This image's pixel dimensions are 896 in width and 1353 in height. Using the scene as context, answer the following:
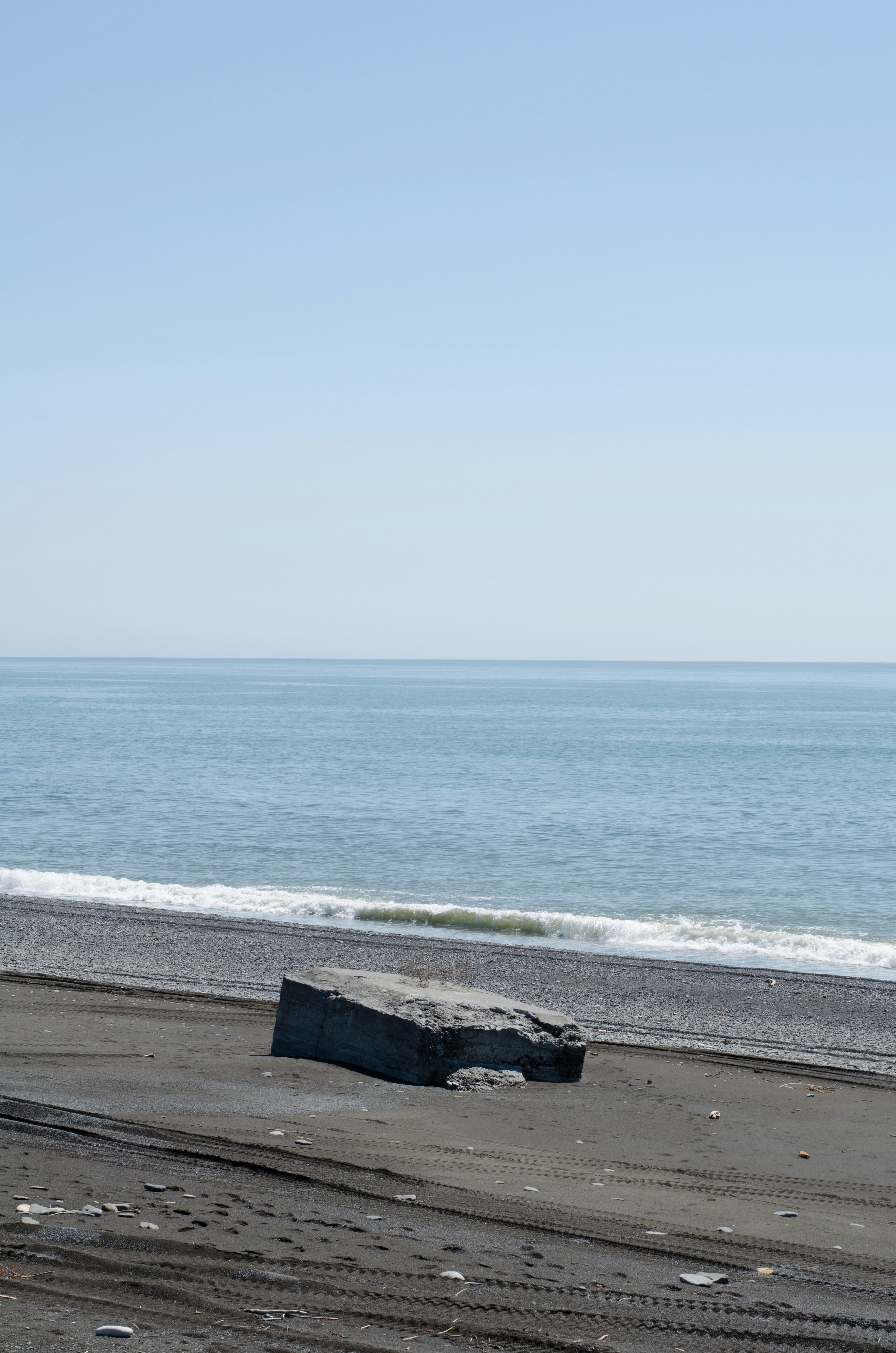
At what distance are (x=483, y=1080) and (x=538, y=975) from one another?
6805 millimetres

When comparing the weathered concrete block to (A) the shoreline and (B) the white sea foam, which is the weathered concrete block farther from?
(B) the white sea foam

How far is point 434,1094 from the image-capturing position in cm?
870

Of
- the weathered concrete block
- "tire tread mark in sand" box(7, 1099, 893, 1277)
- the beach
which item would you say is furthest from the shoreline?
"tire tread mark in sand" box(7, 1099, 893, 1277)

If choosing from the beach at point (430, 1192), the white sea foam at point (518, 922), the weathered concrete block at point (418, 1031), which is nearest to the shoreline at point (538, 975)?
the beach at point (430, 1192)

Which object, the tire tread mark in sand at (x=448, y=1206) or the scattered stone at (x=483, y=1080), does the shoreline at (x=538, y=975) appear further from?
the tire tread mark in sand at (x=448, y=1206)

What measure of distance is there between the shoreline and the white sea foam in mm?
1007

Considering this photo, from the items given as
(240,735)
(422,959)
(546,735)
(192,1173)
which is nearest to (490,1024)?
(192,1173)

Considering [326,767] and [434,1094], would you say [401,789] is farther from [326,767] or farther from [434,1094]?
[434,1094]

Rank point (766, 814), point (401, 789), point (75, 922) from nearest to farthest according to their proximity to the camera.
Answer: point (75, 922) → point (766, 814) → point (401, 789)

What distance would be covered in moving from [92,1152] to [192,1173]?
26.4 inches

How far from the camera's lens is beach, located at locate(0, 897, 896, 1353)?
453cm

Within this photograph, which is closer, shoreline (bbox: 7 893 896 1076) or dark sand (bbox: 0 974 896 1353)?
dark sand (bbox: 0 974 896 1353)

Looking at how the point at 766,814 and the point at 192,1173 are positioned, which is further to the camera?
the point at 766,814

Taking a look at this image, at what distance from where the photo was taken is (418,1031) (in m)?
9.03
